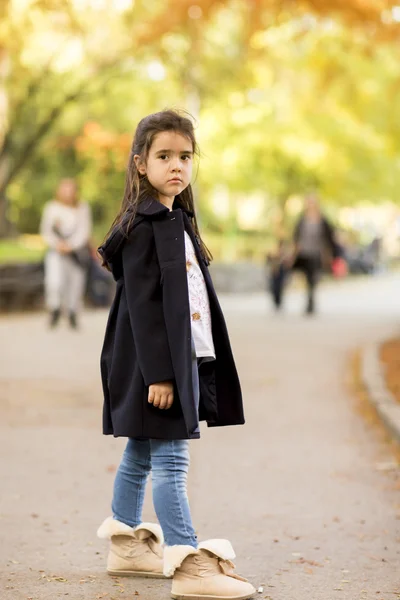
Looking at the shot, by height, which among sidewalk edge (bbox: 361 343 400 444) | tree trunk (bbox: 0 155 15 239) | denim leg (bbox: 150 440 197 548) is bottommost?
denim leg (bbox: 150 440 197 548)

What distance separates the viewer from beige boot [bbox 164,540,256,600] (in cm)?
412

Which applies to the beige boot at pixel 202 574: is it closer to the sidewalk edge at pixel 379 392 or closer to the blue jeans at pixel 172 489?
the blue jeans at pixel 172 489

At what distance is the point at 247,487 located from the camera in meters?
6.29

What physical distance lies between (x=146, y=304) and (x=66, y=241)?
11088mm

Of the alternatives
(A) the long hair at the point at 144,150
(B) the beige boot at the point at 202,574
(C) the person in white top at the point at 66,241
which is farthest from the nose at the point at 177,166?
(C) the person in white top at the point at 66,241

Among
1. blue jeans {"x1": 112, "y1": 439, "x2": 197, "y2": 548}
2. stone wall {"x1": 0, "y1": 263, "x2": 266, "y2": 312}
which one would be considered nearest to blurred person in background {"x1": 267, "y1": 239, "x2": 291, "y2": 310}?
stone wall {"x1": 0, "y1": 263, "x2": 266, "y2": 312}

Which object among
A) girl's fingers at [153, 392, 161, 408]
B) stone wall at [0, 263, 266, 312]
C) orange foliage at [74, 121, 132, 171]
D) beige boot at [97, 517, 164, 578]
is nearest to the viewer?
girl's fingers at [153, 392, 161, 408]

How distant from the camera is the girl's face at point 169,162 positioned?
420 centimetres

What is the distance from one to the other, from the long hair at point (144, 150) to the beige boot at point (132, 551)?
1022mm

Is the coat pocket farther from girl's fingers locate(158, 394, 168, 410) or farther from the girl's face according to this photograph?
the girl's face

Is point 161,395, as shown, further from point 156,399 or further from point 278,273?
point 278,273

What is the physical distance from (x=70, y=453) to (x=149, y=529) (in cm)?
284

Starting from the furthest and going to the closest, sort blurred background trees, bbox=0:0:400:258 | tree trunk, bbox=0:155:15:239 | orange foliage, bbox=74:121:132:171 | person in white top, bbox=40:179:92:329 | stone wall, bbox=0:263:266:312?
orange foliage, bbox=74:121:132:171
tree trunk, bbox=0:155:15:239
stone wall, bbox=0:263:266:312
person in white top, bbox=40:179:92:329
blurred background trees, bbox=0:0:400:258

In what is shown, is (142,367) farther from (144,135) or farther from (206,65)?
(206,65)
